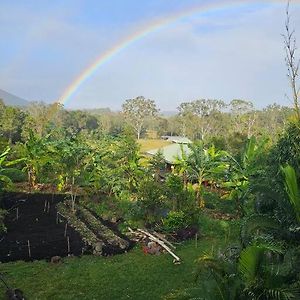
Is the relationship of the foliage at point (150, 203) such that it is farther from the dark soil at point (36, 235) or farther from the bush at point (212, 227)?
the dark soil at point (36, 235)

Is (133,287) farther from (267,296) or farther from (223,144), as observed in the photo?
(223,144)

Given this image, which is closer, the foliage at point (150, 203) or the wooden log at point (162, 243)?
the wooden log at point (162, 243)

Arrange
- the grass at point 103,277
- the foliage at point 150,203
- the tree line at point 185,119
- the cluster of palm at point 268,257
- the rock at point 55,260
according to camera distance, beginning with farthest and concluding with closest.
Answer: the tree line at point 185,119 → the foliage at point 150,203 → the rock at point 55,260 → the grass at point 103,277 → the cluster of palm at point 268,257

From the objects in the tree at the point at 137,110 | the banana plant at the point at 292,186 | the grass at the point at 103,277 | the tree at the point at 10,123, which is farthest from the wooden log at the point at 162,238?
the tree at the point at 137,110

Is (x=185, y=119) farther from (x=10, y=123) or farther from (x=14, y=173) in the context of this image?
(x=14, y=173)

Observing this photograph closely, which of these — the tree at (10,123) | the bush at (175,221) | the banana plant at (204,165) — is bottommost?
the bush at (175,221)

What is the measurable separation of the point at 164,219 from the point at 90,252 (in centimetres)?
359

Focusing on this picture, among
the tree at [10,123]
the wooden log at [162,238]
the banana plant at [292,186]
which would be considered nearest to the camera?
the banana plant at [292,186]

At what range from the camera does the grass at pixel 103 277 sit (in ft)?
33.7

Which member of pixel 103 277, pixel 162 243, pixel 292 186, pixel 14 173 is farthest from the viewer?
pixel 14 173

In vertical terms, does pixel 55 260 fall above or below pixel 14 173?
below

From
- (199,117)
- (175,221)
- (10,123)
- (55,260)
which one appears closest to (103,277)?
(55,260)

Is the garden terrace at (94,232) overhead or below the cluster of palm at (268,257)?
below

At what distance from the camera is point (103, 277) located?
11.3 meters
